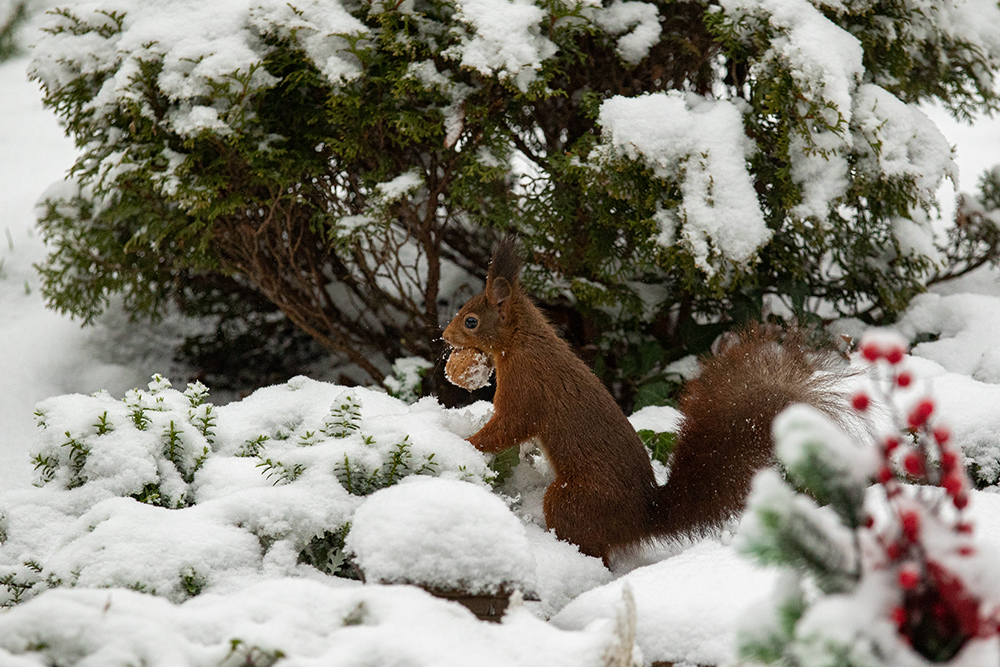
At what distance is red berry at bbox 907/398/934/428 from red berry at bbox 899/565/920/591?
5.1 inches

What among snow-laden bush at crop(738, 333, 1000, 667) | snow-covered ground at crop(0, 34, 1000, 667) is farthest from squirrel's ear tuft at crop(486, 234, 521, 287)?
snow-laden bush at crop(738, 333, 1000, 667)

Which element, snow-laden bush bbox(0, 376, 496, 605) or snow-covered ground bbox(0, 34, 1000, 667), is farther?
snow-laden bush bbox(0, 376, 496, 605)

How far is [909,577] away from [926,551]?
68mm

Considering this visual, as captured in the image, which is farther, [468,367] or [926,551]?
[468,367]

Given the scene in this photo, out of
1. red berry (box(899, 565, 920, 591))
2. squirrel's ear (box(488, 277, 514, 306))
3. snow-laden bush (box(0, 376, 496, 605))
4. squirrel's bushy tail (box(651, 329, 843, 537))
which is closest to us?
red berry (box(899, 565, 920, 591))

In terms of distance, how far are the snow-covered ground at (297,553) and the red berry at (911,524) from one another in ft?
0.53

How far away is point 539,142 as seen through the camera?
354 centimetres

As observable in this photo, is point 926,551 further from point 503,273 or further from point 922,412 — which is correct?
point 503,273

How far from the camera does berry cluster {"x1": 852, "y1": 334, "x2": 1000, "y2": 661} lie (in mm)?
739

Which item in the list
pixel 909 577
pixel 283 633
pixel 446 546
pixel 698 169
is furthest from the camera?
pixel 698 169

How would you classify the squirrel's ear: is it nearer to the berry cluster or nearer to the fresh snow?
the fresh snow

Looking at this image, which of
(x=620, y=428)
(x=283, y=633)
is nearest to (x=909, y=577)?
(x=283, y=633)

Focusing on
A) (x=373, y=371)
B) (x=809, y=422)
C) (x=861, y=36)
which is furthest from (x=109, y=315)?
(x=809, y=422)

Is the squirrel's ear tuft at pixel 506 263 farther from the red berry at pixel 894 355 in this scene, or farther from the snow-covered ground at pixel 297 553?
the red berry at pixel 894 355
